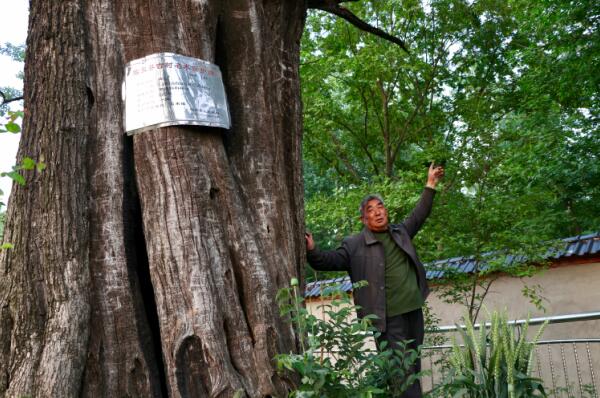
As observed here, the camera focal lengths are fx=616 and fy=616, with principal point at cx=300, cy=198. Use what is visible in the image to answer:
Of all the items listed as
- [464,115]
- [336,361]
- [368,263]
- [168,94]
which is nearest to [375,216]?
[368,263]

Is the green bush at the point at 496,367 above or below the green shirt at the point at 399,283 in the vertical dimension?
below

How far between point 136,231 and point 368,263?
1.89 meters

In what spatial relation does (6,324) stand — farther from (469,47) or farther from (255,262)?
(469,47)

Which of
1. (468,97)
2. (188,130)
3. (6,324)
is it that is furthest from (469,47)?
(6,324)

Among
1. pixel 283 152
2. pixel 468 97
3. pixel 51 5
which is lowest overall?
pixel 283 152

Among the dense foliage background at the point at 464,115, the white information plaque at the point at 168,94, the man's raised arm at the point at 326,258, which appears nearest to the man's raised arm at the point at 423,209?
the man's raised arm at the point at 326,258

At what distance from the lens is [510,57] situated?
1225cm

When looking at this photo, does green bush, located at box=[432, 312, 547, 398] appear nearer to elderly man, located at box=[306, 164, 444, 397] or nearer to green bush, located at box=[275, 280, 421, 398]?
green bush, located at box=[275, 280, 421, 398]

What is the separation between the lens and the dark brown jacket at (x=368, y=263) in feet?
15.0

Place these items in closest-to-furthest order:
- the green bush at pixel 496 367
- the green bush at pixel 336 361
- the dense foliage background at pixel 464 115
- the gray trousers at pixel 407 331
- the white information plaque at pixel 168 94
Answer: the green bush at pixel 336 361
the green bush at pixel 496 367
the white information plaque at pixel 168 94
the gray trousers at pixel 407 331
the dense foliage background at pixel 464 115

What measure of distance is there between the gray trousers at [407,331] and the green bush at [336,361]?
42.9 inches

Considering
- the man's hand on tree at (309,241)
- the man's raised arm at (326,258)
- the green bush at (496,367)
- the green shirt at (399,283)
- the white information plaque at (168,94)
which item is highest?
the white information plaque at (168,94)

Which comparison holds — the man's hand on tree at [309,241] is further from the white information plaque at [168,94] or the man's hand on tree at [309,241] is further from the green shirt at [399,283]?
the white information plaque at [168,94]

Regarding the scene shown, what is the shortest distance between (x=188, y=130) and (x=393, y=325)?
85.5 inches
